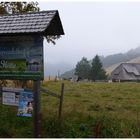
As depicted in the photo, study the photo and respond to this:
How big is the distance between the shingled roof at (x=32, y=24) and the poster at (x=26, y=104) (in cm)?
180

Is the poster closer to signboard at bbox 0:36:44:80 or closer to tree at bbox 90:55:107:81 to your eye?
signboard at bbox 0:36:44:80

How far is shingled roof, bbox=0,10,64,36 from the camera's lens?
38.7 feet

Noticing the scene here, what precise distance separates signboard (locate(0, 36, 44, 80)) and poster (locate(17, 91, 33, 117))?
19.1 inches

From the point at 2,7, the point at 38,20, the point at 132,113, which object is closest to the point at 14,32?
the point at 38,20

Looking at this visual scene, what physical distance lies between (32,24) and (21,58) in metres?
1.09

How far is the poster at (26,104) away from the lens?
37.5 feet

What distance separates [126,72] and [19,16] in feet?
253

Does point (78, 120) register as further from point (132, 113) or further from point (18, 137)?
point (132, 113)

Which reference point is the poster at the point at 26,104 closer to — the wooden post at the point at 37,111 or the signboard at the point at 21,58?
the wooden post at the point at 37,111

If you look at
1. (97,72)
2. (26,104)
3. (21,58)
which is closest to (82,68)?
(97,72)

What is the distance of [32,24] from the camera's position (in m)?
12.1

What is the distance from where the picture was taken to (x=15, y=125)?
12.2 meters

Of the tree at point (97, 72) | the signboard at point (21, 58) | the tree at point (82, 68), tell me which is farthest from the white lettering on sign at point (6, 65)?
the tree at point (82, 68)

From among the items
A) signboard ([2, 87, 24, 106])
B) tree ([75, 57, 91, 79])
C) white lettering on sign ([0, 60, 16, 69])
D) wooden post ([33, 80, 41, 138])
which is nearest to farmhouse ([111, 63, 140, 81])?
tree ([75, 57, 91, 79])
